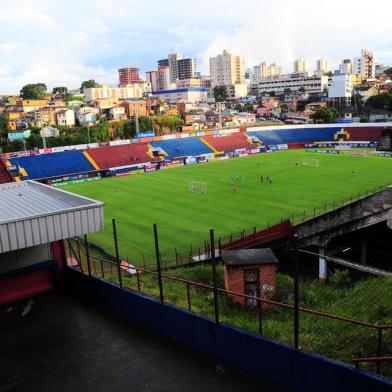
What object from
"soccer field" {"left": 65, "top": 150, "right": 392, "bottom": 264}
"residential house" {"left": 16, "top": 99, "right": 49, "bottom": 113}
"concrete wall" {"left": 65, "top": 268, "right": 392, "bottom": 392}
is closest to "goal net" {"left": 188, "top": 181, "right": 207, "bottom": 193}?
"soccer field" {"left": 65, "top": 150, "right": 392, "bottom": 264}

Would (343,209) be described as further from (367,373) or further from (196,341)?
(367,373)

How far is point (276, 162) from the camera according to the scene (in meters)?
68.1

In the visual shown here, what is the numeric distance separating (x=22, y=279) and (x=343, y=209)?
16.3 meters

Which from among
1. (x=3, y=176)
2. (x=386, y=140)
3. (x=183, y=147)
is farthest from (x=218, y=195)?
(x=386, y=140)

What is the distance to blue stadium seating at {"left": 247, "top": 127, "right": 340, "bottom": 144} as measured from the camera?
89875mm

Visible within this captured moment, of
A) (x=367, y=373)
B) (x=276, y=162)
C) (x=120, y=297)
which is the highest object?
(x=367, y=373)

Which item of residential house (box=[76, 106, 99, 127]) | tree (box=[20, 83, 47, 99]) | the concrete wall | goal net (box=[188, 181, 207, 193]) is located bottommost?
goal net (box=[188, 181, 207, 193])

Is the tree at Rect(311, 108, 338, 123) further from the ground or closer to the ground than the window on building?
further from the ground

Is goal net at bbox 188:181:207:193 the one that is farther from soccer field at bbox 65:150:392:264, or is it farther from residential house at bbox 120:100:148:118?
residential house at bbox 120:100:148:118

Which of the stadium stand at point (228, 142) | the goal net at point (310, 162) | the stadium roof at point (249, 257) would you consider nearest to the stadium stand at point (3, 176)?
the stadium roof at point (249, 257)

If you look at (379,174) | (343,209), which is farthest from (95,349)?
(379,174)

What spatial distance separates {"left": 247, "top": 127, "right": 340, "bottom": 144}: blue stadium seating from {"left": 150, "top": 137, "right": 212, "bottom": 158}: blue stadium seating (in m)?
14.0

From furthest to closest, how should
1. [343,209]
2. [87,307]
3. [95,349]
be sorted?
[343,209], [87,307], [95,349]

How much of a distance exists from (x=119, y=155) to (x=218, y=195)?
31.0 metres
